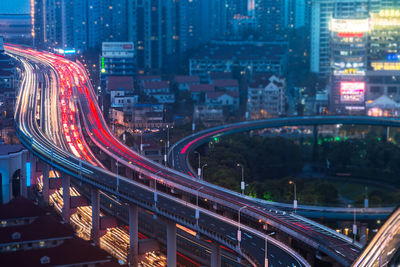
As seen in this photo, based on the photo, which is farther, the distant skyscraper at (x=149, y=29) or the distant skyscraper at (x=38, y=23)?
the distant skyscraper at (x=38, y=23)

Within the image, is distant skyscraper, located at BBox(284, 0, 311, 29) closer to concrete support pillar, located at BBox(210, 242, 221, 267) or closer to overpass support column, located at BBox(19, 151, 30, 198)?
overpass support column, located at BBox(19, 151, 30, 198)

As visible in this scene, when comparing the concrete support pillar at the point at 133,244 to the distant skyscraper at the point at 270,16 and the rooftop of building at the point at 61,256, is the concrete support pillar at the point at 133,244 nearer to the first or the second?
the rooftop of building at the point at 61,256

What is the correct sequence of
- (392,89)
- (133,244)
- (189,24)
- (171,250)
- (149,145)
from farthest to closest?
(189,24)
(392,89)
(149,145)
(133,244)
(171,250)

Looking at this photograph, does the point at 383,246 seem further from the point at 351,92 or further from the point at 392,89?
the point at 392,89

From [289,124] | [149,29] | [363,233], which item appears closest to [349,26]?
[289,124]

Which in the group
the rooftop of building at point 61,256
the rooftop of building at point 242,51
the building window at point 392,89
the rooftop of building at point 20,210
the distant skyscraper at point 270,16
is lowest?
the rooftop of building at point 61,256

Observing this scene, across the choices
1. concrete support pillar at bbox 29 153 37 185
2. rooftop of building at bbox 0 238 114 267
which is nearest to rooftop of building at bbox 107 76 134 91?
concrete support pillar at bbox 29 153 37 185

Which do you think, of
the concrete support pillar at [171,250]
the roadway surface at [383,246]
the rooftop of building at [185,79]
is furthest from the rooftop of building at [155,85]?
the roadway surface at [383,246]
